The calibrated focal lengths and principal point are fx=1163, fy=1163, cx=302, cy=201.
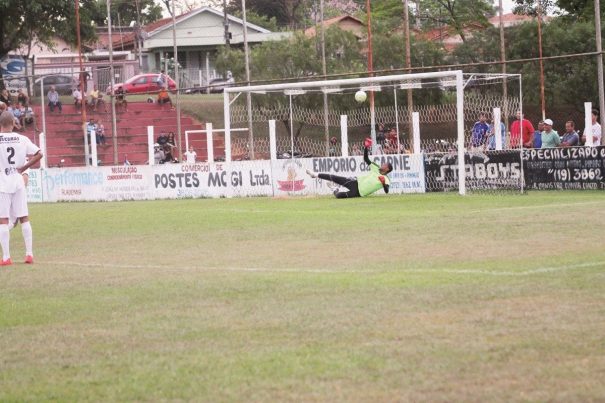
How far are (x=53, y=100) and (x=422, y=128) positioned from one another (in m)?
19.4

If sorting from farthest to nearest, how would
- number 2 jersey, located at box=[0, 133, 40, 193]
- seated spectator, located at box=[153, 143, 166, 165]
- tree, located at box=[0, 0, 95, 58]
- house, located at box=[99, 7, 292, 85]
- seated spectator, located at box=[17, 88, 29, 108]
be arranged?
house, located at box=[99, 7, 292, 85], tree, located at box=[0, 0, 95, 58], seated spectator, located at box=[17, 88, 29, 108], seated spectator, located at box=[153, 143, 166, 165], number 2 jersey, located at box=[0, 133, 40, 193]

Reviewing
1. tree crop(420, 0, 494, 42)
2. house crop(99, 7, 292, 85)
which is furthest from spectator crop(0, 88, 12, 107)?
house crop(99, 7, 292, 85)

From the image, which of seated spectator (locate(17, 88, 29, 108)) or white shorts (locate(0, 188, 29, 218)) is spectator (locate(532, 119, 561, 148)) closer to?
white shorts (locate(0, 188, 29, 218))

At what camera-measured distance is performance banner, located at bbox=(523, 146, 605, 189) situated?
27359 millimetres

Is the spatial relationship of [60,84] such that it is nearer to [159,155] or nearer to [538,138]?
[159,155]

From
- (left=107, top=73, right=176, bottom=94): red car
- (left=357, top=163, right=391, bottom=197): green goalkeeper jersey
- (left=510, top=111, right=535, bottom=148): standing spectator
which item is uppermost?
(left=107, top=73, right=176, bottom=94): red car

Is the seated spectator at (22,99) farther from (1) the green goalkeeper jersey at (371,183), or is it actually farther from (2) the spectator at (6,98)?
(1) the green goalkeeper jersey at (371,183)

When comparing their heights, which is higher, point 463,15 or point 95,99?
point 463,15

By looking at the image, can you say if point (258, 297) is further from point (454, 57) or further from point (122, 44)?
point (122, 44)

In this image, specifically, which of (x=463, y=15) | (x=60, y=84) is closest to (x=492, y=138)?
(x=60, y=84)

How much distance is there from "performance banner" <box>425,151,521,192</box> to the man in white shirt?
53.6 feet

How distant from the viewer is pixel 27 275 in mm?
13070

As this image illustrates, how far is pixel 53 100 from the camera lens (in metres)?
49.3

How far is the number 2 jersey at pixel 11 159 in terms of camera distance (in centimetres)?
1440
